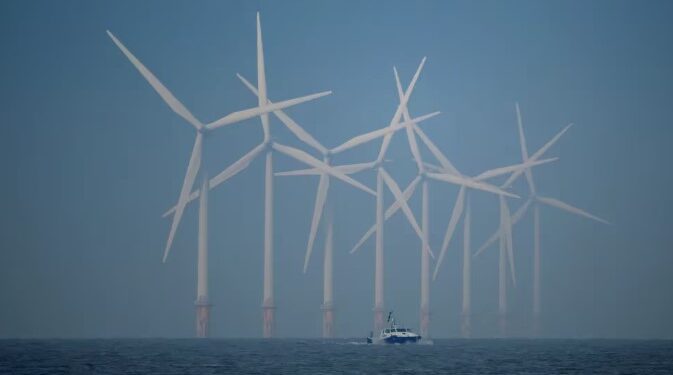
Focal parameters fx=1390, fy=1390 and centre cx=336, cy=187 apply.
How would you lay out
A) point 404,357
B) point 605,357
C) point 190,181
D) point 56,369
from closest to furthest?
point 56,369 → point 404,357 → point 605,357 → point 190,181

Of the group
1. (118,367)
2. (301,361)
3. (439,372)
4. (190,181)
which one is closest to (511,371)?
(439,372)

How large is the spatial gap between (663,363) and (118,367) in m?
64.1

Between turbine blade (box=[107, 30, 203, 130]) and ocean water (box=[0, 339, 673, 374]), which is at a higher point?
turbine blade (box=[107, 30, 203, 130])

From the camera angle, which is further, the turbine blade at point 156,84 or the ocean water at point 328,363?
the turbine blade at point 156,84

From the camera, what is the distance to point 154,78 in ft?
627

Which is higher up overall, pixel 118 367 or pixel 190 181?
pixel 190 181

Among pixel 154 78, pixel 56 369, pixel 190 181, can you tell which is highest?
pixel 154 78

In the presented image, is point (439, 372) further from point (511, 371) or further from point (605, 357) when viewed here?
point (605, 357)

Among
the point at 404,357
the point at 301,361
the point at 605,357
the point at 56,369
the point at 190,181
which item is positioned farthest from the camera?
the point at 190,181

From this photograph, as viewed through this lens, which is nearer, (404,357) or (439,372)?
(439,372)

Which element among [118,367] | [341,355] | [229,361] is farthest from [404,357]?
[118,367]

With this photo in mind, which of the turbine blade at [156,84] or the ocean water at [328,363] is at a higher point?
the turbine blade at [156,84]

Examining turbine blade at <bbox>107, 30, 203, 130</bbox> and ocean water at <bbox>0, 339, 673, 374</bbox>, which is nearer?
ocean water at <bbox>0, 339, 673, 374</bbox>

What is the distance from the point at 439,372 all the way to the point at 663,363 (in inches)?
1472
